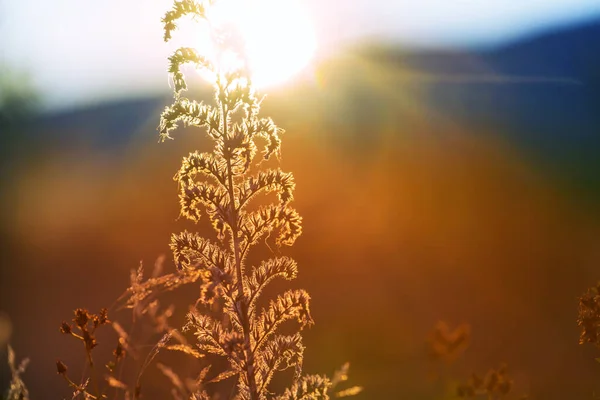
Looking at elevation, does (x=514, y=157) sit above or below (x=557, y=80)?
below

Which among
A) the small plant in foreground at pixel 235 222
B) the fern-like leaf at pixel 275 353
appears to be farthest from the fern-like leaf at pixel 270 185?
the fern-like leaf at pixel 275 353

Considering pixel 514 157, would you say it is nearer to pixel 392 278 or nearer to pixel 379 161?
pixel 379 161

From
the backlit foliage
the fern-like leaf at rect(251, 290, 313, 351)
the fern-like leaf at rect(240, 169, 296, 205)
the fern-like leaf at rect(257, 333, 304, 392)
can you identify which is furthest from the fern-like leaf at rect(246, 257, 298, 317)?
the fern-like leaf at rect(240, 169, 296, 205)

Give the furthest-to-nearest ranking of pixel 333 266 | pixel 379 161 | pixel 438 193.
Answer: pixel 379 161 < pixel 438 193 < pixel 333 266

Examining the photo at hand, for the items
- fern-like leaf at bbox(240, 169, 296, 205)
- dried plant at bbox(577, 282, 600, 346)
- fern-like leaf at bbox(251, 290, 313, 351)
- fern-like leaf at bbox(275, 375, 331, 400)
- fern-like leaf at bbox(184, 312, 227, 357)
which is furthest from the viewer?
fern-like leaf at bbox(240, 169, 296, 205)

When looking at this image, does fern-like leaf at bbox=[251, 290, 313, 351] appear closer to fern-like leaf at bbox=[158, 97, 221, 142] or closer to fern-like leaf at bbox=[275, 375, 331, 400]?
fern-like leaf at bbox=[275, 375, 331, 400]

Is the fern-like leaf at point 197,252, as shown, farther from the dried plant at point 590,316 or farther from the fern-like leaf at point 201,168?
the dried plant at point 590,316

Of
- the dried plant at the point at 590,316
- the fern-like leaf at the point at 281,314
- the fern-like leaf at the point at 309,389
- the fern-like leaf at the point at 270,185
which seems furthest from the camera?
the fern-like leaf at the point at 270,185

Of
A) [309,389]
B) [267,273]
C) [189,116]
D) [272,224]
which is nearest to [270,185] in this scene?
[272,224]

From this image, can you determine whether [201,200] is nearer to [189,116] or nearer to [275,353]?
[189,116]

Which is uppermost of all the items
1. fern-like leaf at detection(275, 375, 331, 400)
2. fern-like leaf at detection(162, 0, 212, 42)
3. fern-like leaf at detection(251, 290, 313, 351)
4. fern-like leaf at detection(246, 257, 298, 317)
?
fern-like leaf at detection(162, 0, 212, 42)

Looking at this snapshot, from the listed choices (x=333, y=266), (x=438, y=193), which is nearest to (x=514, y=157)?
(x=438, y=193)
